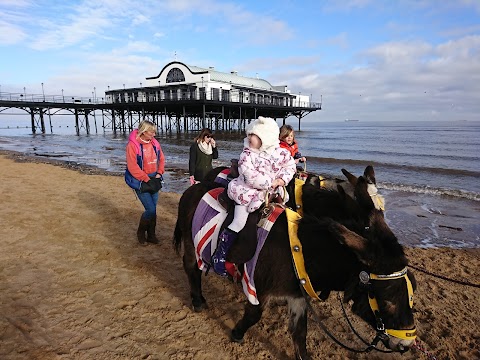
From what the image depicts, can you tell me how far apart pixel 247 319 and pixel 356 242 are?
1423 millimetres

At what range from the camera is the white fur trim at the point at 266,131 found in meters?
2.67

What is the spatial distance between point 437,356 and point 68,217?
6.67 m

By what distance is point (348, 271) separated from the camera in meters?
2.13

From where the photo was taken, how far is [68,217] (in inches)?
249

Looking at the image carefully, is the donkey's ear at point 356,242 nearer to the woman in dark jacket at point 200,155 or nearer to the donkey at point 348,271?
the donkey at point 348,271

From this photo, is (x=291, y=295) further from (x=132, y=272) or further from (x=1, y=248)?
(x=1, y=248)

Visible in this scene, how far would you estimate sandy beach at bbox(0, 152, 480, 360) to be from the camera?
9.35 ft

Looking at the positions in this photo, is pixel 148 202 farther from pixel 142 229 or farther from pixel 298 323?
pixel 298 323

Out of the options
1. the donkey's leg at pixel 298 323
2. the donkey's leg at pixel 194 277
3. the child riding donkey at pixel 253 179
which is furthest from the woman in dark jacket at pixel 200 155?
the donkey's leg at pixel 298 323

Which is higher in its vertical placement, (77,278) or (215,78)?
(215,78)

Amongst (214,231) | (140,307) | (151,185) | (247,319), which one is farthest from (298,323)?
(151,185)

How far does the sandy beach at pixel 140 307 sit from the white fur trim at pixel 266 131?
1.99 metres

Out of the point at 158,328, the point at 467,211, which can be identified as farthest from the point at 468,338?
the point at 467,211

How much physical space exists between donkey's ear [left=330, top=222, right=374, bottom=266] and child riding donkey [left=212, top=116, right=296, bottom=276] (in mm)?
846
